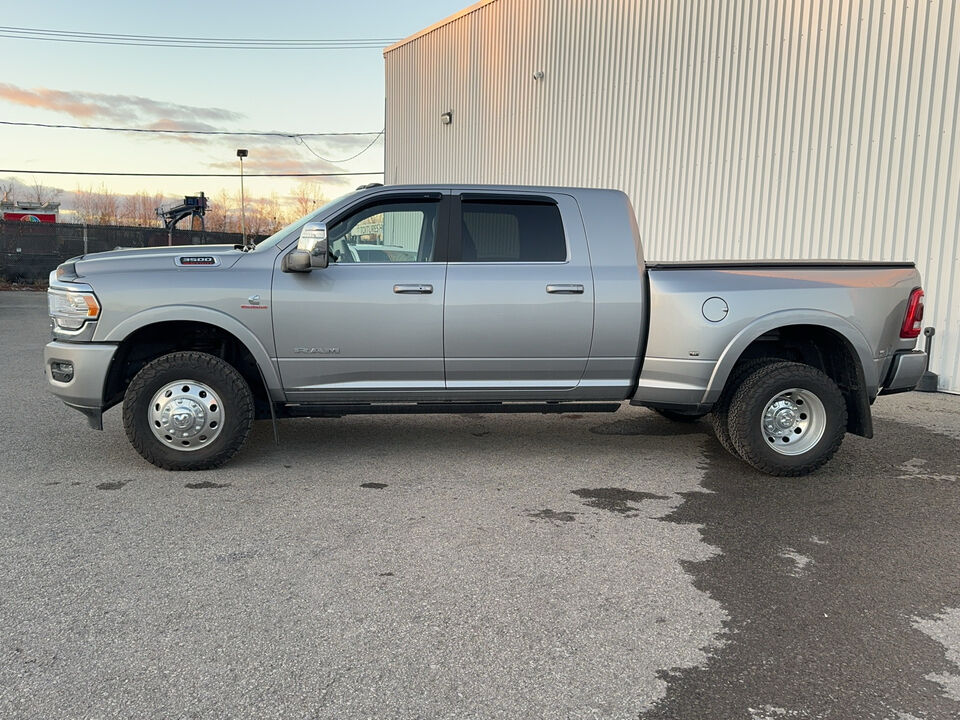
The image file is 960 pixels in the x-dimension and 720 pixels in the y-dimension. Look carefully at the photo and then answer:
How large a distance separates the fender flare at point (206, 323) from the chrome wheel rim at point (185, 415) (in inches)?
14.9

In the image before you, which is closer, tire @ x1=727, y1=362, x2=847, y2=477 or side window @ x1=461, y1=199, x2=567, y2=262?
tire @ x1=727, y1=362, x2=847, y2=477

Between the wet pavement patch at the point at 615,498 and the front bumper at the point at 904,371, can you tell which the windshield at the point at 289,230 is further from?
the front bumper at the point at 904,371

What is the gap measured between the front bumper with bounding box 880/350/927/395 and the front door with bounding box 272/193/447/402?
3.22 m

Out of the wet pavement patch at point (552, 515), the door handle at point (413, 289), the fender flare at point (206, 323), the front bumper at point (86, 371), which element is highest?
the door handle at point (413, 289)

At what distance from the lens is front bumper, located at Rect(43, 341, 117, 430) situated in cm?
518

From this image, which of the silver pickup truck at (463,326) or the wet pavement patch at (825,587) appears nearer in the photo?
the wet pavement patch at (825,587)

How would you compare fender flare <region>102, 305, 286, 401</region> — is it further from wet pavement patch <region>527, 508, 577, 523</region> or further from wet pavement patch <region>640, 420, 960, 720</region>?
wet pavement patch <region>640, 420, 960, 720</region>

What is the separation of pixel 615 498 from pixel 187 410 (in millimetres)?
2881

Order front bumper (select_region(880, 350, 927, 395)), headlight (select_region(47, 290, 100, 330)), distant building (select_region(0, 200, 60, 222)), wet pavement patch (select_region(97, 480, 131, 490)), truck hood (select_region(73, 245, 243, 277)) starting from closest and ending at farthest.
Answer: wet pavement patch (select_region(97, 480, 131, 490)) < headlight (select_region(47, 290, 100, 330)) < truck hood (select_region(73, 245, 243, 277)) < front bumper (select_region(880, 350, 927, 395)) < distant building (select_region(0, 200, 60, 222))

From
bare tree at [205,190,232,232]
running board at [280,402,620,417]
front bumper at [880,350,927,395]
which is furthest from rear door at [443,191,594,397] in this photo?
bare tree at [205,190,232,232]

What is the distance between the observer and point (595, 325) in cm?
552

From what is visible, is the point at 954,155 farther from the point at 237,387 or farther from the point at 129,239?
the point at 129,239

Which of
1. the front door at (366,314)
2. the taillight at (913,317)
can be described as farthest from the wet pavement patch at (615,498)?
the taillight at (913,317)

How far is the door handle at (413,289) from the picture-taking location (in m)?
5.39
